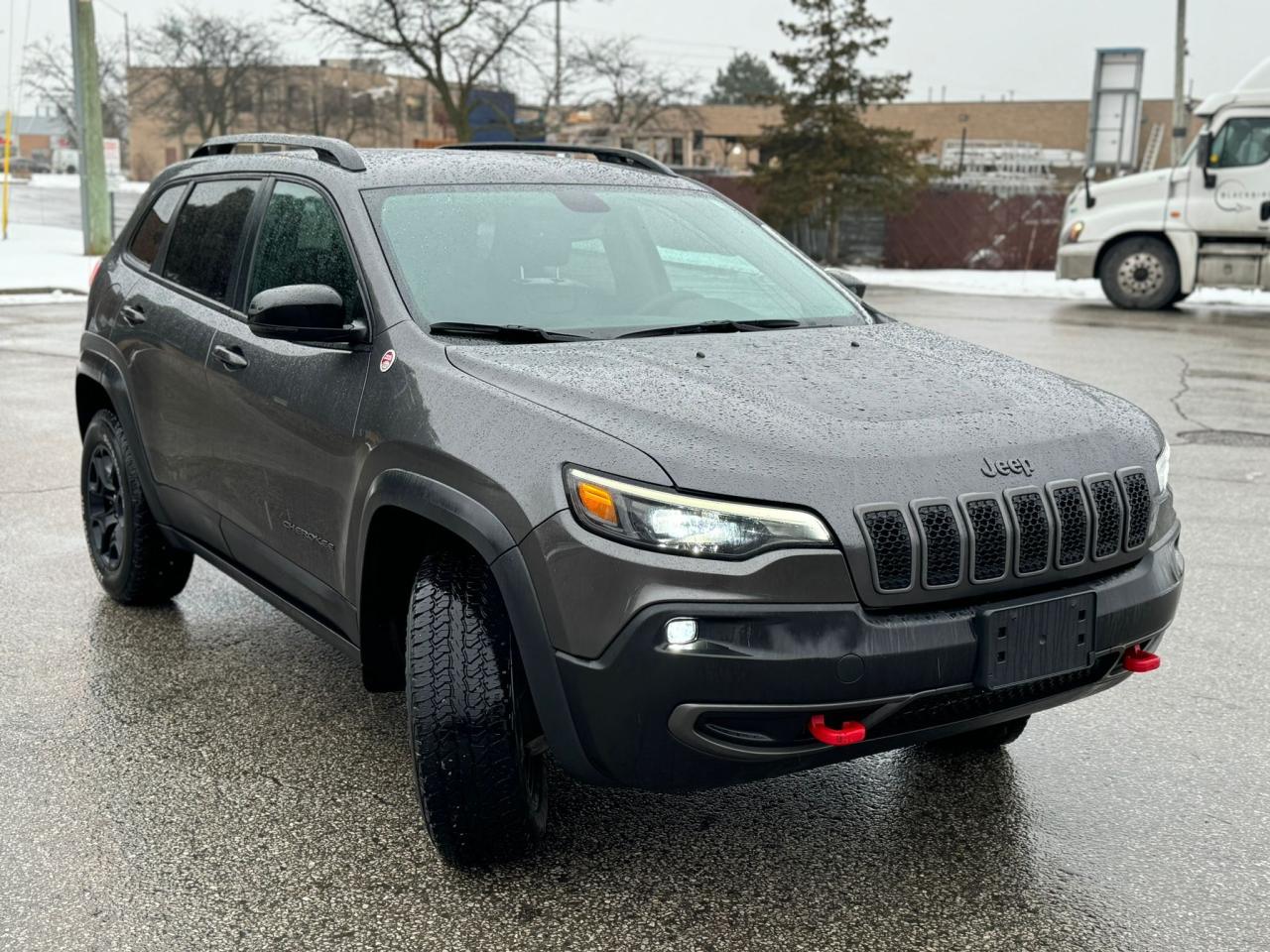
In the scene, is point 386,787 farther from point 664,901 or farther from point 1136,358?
point 1136,358

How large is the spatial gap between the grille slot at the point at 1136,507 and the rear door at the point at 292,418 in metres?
1.85

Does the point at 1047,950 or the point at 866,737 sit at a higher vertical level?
the point at 866,737

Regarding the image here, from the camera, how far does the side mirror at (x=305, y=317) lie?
3.51 meters

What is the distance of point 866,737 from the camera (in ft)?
9.49

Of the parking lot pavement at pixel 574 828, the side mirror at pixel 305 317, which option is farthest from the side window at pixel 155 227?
the side mirror at pixel 305 317

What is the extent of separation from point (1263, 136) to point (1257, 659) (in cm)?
1588

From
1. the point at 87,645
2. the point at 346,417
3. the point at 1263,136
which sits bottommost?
the point at 87,645

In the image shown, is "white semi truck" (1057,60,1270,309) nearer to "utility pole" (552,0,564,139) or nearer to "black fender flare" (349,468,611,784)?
"black fender flare" (349,468,611,784)

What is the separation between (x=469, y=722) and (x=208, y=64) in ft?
243

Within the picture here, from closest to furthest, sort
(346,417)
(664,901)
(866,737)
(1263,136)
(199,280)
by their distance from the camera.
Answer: (866,737)
(664,901)
(346,417)
(199,280)
(1263,136)

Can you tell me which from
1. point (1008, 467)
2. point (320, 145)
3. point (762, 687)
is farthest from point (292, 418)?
point (1008, 467)

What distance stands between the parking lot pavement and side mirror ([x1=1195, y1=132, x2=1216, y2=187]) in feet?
50.2

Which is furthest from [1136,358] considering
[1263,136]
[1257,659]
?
[1257,659]

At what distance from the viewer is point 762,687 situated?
107 inches
